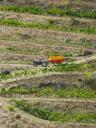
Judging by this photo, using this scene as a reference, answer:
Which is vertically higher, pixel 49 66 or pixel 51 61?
pixel 49 66

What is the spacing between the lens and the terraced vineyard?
99.6ft

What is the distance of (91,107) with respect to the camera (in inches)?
1237

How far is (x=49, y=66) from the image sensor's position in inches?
1411

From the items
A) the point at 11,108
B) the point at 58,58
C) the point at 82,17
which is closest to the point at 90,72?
the point at 58,58

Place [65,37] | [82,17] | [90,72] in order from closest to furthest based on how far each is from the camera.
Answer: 1. [90,72]
2. [65,37]
3. [82,17]

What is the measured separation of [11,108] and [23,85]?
2.86 meters

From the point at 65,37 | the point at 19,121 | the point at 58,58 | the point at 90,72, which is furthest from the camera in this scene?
the point at 65,37

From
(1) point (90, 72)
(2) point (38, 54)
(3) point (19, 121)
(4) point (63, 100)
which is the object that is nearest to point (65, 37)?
(2) point (38, 54)

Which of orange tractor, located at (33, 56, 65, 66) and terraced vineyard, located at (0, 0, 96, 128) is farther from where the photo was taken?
orange tractor, located at (33, 56, 65, 66)

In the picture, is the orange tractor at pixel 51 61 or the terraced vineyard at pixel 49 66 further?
the orange tractor at pixel 51 61

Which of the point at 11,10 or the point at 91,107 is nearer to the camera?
the point at 91,107

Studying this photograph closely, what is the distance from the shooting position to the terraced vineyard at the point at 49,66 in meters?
30.3

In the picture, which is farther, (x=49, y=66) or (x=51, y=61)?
(x=51, y=61)

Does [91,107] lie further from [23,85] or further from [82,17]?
[82,17]
